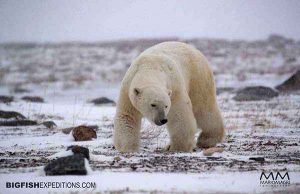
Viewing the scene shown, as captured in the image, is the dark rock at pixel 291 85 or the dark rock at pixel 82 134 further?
the dark rock at pixel 291 85

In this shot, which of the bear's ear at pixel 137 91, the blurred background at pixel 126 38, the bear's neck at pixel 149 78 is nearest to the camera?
the bear's ear at pixel 137 91

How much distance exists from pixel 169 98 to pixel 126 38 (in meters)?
27.6

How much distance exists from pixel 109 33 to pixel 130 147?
30.3 metres

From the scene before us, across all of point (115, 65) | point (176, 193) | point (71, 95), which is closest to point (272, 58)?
point (115, 65)

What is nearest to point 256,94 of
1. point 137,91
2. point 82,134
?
point 82,134

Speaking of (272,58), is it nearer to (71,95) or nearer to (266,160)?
(71,95)

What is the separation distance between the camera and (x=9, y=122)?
828cm

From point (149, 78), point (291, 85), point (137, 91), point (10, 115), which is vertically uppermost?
point (291, 85)

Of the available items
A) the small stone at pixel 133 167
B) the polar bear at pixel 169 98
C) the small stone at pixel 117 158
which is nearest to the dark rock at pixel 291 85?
the polar bear at pixel 169 98

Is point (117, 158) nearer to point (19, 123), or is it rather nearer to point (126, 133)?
point (126, 133)

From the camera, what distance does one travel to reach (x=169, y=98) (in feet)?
17.6

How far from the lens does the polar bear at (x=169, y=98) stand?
17.5 ft

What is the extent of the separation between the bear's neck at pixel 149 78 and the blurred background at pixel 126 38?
9.79 meters

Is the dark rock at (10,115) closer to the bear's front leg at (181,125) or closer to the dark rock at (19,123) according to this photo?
the dark rock at (19,123)
